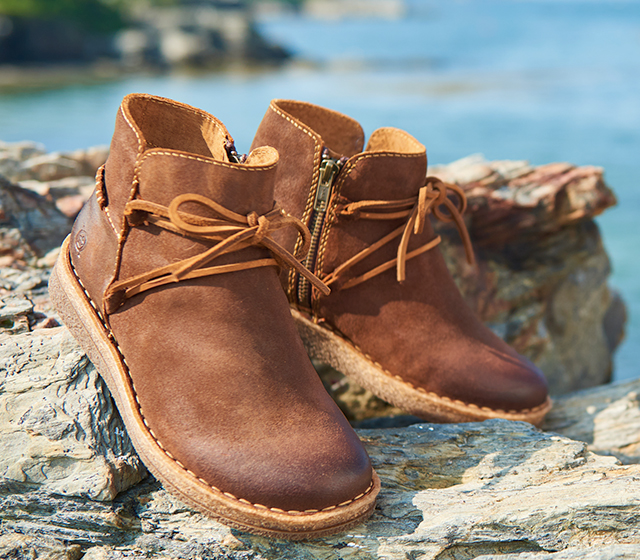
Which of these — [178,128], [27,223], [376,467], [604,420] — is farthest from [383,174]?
[27,223]

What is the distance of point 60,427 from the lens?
4.81ft

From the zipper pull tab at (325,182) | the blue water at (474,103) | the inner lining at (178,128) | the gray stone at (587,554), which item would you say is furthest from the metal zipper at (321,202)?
the blue water at (474,103)

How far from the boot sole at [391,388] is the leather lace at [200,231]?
24.6 inches

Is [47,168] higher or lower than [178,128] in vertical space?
lower

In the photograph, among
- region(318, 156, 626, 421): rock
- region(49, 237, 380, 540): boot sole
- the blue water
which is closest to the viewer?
region(49, 237, 380, 540): boot sole

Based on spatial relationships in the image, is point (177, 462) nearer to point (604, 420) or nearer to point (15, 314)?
point (15, 314)

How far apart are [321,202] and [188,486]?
93cm

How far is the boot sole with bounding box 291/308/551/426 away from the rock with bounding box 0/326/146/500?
2.36ft

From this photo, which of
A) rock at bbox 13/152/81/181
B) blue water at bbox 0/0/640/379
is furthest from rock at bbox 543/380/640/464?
rock at bbox 13/152/81/181

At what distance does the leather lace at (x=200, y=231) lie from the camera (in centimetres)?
136

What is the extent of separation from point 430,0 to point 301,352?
9177cm

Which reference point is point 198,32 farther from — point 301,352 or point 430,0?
point 430,0

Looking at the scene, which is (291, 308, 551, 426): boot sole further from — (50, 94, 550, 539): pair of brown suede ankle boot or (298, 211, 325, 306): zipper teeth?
(50, 94, 550, 539): pair of brown suede ankle boot

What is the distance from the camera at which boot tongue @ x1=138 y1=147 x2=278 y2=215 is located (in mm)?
1361
